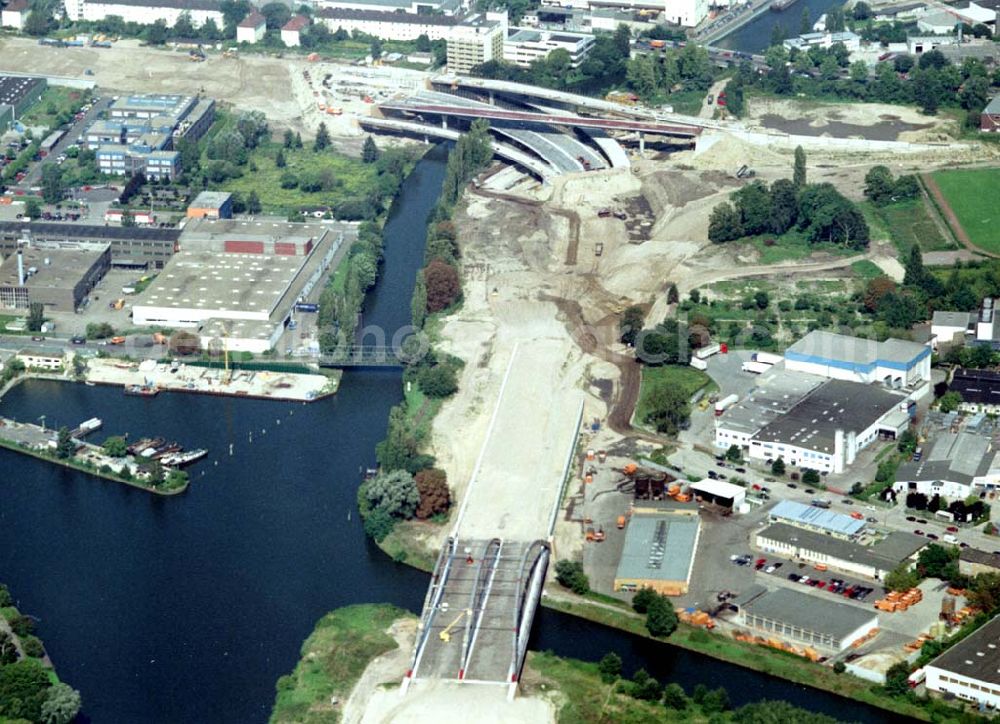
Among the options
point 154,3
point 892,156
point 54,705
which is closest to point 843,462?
point 54,705

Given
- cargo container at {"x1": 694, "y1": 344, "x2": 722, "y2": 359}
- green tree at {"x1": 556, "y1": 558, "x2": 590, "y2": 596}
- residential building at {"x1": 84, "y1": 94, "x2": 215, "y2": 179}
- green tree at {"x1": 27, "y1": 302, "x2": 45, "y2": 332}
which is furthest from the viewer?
residential building at {"x1": 84, "y1": 94, "x2": 215, "y2": 179}

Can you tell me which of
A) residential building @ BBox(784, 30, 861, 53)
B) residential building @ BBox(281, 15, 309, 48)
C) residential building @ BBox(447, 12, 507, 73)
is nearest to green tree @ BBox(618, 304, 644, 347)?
residential building @ BBox(447, 12, 507, 73)

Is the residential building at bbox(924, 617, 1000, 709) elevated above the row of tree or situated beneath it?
situated beneath

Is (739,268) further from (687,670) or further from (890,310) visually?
(687,670)

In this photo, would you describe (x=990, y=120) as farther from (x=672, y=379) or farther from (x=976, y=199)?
(x=672, y=379)

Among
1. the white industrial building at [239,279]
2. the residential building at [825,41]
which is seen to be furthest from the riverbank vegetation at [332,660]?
the residential building at [825,41]

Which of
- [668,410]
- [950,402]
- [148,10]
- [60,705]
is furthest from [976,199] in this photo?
[148,10]

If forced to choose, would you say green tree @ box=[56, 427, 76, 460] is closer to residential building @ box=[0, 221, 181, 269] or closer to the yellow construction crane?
the yellow construction crane
